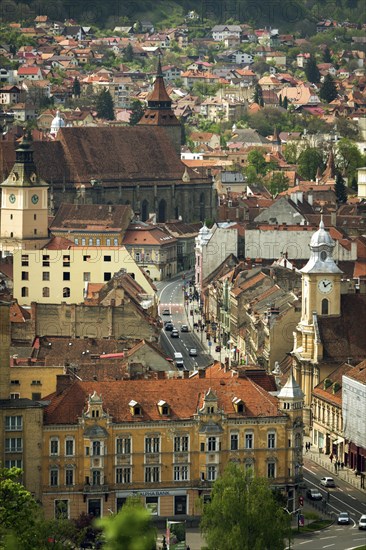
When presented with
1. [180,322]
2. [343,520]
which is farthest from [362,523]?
[180,322]

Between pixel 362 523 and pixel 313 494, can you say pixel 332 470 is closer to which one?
pixel 313 494

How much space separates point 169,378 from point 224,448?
6401mm

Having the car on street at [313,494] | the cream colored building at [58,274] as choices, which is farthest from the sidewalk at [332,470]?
the cream colored building at [58,274]

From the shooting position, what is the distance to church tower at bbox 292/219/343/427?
124 meters

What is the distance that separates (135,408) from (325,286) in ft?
93.1

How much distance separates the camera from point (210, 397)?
101 meters

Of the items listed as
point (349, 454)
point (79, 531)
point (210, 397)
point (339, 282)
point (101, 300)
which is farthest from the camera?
point (101, 300)

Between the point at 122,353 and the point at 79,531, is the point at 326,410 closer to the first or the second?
the point at 122,353

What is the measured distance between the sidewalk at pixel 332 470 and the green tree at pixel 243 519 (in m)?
15.5

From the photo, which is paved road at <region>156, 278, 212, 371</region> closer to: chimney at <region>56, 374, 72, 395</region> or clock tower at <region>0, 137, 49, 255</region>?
clock tower at <region>0, 137, 49, 255</region>

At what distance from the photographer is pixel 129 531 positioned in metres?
87.9

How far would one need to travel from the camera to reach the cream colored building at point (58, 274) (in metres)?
145

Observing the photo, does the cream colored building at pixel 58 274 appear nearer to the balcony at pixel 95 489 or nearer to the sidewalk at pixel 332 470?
the sidewalk at pixel 332 470

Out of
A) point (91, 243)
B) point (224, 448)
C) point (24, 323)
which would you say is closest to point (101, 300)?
point (24, 323)
